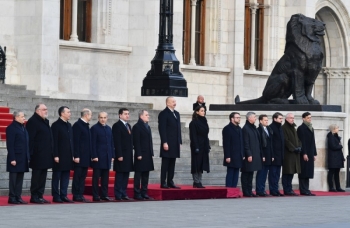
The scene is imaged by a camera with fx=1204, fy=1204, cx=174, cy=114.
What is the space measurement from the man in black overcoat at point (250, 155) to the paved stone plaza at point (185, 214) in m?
1.62

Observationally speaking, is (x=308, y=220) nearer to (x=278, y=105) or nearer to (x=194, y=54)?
(x=278, y=105)

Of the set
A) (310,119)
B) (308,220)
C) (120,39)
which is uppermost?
(120,39)

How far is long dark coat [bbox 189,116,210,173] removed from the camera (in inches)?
906

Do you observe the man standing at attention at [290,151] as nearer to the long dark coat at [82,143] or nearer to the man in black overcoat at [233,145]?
the man in black overcoat at [233,145]

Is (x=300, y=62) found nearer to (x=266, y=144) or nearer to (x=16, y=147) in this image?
(x=266, y=144)

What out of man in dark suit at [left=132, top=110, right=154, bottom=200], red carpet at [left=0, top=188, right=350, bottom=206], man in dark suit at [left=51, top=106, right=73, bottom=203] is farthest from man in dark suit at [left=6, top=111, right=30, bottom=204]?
man in dark suit at [left=132, top=110, right=154, bottom=200]

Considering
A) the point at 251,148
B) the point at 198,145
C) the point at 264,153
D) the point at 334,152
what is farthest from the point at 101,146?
the point at 334,152

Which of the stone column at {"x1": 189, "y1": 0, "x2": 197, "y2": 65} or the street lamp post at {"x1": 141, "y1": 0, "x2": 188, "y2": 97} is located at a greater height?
the stone column at {"x1": 189, "y1": 0, "x2": 197, "y2": 65}

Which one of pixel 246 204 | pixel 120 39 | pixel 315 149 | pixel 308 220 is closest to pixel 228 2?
pixel 120 39

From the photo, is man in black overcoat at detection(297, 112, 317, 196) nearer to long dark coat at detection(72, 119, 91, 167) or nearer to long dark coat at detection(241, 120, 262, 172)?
long dark coat at detection(241, 120, 262, 172)

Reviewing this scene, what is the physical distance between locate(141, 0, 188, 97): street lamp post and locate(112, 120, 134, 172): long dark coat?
552 centimetres

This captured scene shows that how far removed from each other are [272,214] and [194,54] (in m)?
18.6

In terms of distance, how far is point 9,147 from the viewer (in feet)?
65.2

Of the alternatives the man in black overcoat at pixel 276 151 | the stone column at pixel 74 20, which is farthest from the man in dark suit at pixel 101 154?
the stone column at pixel 74 20
